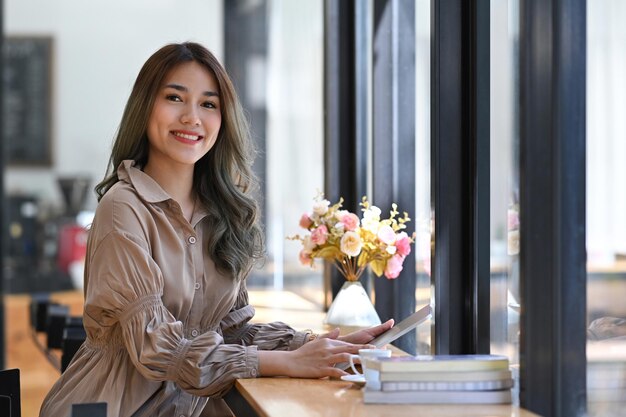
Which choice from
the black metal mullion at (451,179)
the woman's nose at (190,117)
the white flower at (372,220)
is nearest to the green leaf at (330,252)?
the white flower at (372,220)

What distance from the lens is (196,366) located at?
7.10 feet

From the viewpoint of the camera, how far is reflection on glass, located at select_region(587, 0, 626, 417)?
70.8 inches

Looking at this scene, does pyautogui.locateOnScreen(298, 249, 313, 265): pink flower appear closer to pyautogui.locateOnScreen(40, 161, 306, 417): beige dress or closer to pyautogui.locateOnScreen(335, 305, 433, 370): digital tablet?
pyautogui.locateOnScreen(40, 161, 306, 417): beige dress

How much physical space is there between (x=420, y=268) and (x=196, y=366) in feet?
3.30

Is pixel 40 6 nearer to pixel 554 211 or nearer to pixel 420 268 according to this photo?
pixel 420 268

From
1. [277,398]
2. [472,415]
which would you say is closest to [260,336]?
[277,398]

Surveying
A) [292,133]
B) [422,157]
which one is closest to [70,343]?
[422,157]

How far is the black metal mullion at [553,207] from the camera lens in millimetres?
1917

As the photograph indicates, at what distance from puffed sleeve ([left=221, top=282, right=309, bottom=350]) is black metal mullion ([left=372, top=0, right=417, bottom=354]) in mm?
679

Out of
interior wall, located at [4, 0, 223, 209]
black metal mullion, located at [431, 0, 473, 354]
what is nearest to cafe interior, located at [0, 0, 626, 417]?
black metal mullion, located at [431, 0, 473, 354]

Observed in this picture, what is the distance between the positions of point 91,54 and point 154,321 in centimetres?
626

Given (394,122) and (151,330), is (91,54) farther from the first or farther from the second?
(151,330)

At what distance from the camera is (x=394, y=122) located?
3326mm

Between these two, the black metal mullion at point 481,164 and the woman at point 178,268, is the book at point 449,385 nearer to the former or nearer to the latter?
the woman at point 178,268
